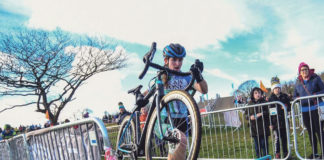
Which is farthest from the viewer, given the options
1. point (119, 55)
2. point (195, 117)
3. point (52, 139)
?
point (119, 55)

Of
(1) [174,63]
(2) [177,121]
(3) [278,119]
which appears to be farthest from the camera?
(3) [278,119]

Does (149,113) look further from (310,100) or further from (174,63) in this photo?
(310,100)

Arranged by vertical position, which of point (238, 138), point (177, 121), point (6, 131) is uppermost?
point (177, 121)

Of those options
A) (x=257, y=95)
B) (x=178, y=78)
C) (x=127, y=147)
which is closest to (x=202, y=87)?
(x=178, y=78)

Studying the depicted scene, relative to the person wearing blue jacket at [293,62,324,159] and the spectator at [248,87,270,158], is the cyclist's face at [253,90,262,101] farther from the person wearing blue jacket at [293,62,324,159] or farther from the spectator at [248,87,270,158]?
the person wearing blue jacket at [293,62,324,159]

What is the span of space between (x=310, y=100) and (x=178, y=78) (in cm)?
360

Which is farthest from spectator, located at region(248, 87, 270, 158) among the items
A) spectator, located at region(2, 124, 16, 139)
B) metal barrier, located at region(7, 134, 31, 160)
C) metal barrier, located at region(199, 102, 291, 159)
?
spectator, located at region(2, 124, 16, 139)

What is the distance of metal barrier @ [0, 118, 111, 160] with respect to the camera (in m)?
3.52

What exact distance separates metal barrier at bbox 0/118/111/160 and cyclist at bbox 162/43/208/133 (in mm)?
1037

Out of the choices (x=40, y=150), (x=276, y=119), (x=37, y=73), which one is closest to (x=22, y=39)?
(x=37, y=73)

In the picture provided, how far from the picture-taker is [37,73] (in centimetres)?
1609

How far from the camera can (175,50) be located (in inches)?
110

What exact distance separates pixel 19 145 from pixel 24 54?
10.5 meters

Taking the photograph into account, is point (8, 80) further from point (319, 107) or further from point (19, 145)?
point (319, 107)
